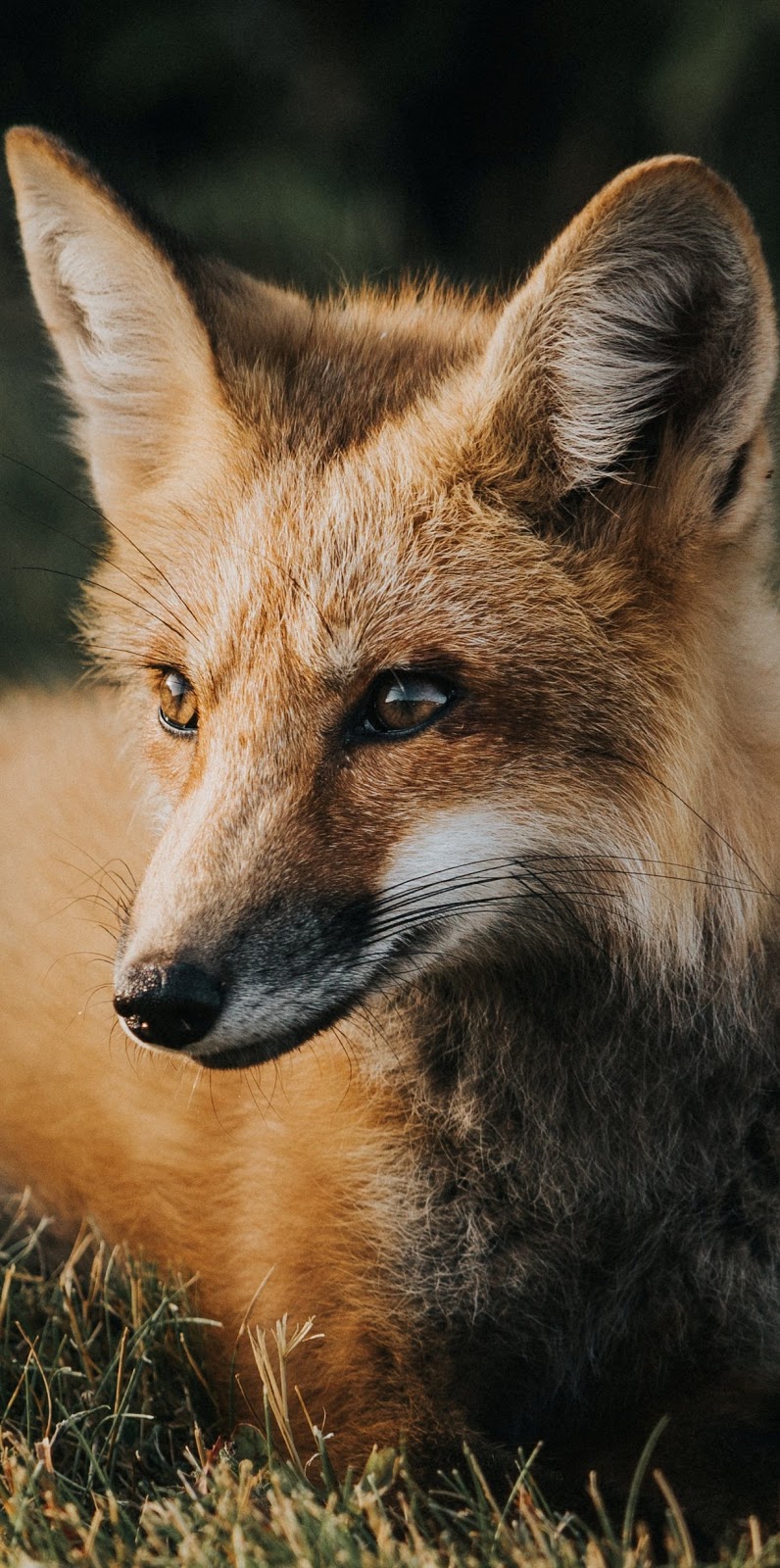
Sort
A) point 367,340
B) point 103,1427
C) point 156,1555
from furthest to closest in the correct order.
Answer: point 367,340
point 103,1427
point 156,1555

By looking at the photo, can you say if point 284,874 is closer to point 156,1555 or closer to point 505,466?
point 505,466

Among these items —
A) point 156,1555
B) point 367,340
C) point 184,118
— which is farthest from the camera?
point 184,118

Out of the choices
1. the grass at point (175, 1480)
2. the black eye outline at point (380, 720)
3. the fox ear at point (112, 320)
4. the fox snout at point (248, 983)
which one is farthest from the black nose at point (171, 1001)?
the fox ear at point (112, 320)

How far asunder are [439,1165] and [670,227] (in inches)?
66.4

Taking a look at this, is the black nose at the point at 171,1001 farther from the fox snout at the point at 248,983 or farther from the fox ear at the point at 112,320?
the fox ear at the point at 112,320

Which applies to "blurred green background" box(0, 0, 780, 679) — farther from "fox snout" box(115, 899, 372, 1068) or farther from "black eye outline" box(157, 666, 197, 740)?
"fox snout" box(115, 899, 372, 1068)

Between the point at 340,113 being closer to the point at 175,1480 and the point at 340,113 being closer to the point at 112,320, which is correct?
the point at 112,320

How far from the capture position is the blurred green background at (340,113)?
635cm

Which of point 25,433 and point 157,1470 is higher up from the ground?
point 25,433

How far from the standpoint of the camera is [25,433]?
723 centimetres

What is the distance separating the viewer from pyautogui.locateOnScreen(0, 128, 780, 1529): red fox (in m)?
2.36

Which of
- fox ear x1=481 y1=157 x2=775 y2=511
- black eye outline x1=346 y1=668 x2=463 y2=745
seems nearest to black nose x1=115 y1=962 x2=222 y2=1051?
black eye outline x1=346 y1=668 x2=463 y2=745

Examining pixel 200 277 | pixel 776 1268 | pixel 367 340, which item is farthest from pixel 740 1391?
pixel 200 277

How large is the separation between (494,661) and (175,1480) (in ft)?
5.02
